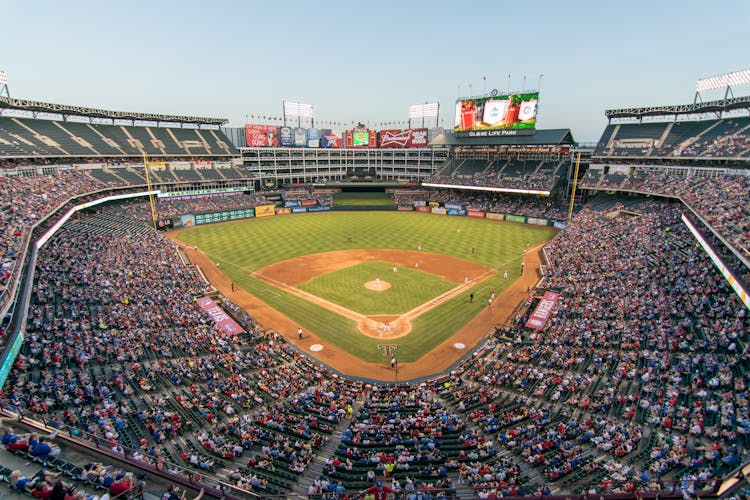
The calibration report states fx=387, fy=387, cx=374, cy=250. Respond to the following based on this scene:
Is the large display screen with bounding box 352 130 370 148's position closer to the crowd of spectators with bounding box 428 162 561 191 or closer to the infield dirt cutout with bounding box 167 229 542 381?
the crowd of spectators with bounding box 428 162 561 191

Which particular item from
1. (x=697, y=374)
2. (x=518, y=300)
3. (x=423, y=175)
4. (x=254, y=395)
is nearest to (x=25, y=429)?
(x=254, y=395)

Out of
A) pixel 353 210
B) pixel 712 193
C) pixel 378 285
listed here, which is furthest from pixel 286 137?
pixel 712 193

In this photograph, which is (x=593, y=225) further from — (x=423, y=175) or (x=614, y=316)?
(x=423, y=175)

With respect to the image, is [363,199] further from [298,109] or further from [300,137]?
[298,109]

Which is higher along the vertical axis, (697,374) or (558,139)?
(558,139)

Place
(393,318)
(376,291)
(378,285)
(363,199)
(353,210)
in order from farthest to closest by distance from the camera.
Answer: (363,199) < (353,210) < (378,285) < (376,291) < (393,318)
